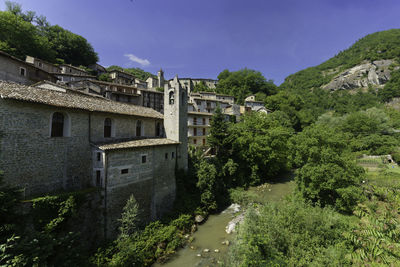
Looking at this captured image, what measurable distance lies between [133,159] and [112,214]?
446cm

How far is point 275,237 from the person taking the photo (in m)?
9.93

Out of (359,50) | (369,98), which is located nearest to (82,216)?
(369,98)

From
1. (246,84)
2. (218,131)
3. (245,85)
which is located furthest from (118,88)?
(246,84)

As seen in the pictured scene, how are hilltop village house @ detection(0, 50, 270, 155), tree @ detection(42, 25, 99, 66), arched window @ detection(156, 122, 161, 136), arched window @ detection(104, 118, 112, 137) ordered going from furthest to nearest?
tree @ detection(42, 25, 99, 66) → hilltop village house @ detection(0, 50, 270, 155) → arched window @ detection(156, 122, 161, 136) → arched window @ detection(104, 118, 112, 137)

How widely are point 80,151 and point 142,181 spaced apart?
557 centimetres

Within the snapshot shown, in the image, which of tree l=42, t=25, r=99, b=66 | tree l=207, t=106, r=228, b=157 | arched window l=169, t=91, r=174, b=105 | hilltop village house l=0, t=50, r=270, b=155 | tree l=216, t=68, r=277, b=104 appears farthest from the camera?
tree l=216, t=68, r=277, b=104

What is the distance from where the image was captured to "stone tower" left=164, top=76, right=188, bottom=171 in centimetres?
1877

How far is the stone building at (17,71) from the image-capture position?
19.6 meters

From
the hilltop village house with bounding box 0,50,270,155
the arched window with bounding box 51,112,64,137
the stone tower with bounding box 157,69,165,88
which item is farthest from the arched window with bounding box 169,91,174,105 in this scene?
the stone tower with bounding box 157,69,165,88

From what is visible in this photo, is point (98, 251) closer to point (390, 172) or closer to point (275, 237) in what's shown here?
point (275, 237)

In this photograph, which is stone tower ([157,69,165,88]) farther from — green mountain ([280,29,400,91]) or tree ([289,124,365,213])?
green mountain ([280,29,400,91])

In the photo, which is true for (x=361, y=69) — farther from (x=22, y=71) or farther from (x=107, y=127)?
(x=22, y=71)

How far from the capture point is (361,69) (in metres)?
95.0

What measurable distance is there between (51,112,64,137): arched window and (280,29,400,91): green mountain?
117100mm
